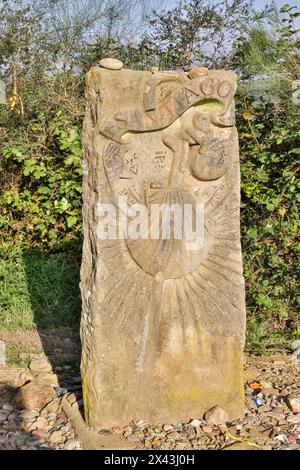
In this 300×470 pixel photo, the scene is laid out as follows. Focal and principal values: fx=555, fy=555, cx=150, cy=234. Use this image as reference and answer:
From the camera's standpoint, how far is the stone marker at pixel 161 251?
2570 millimetres

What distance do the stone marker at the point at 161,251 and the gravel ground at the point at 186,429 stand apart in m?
0.07

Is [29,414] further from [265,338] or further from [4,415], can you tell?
[265,338]

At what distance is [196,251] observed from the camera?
8.86ft

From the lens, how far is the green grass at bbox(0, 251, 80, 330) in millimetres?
4199

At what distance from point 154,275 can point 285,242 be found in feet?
5.47

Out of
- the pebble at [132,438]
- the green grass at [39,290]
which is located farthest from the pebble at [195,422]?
the green grass at [39,290]

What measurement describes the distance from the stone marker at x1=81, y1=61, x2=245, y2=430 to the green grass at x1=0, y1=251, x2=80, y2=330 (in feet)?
5.21

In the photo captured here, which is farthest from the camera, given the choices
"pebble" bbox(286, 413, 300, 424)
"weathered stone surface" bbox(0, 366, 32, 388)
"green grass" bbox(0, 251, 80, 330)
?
"green grass" bbox(0, 251, 80, 330)

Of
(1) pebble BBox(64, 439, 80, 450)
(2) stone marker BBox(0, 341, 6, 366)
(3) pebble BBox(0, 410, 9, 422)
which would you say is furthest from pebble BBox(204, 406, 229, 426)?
(2) stone marker BBox(0, 341, 6, 366)

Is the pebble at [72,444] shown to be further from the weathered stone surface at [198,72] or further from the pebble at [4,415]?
the weathered stone surface at [198,72]

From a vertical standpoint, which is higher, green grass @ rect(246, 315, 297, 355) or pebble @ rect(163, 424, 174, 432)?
green grass @ rect(246, 315, 297, 355)

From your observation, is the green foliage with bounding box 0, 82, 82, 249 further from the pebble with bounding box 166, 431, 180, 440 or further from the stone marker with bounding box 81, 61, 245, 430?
the pebble with bounding box 166, 431, 180, 440
